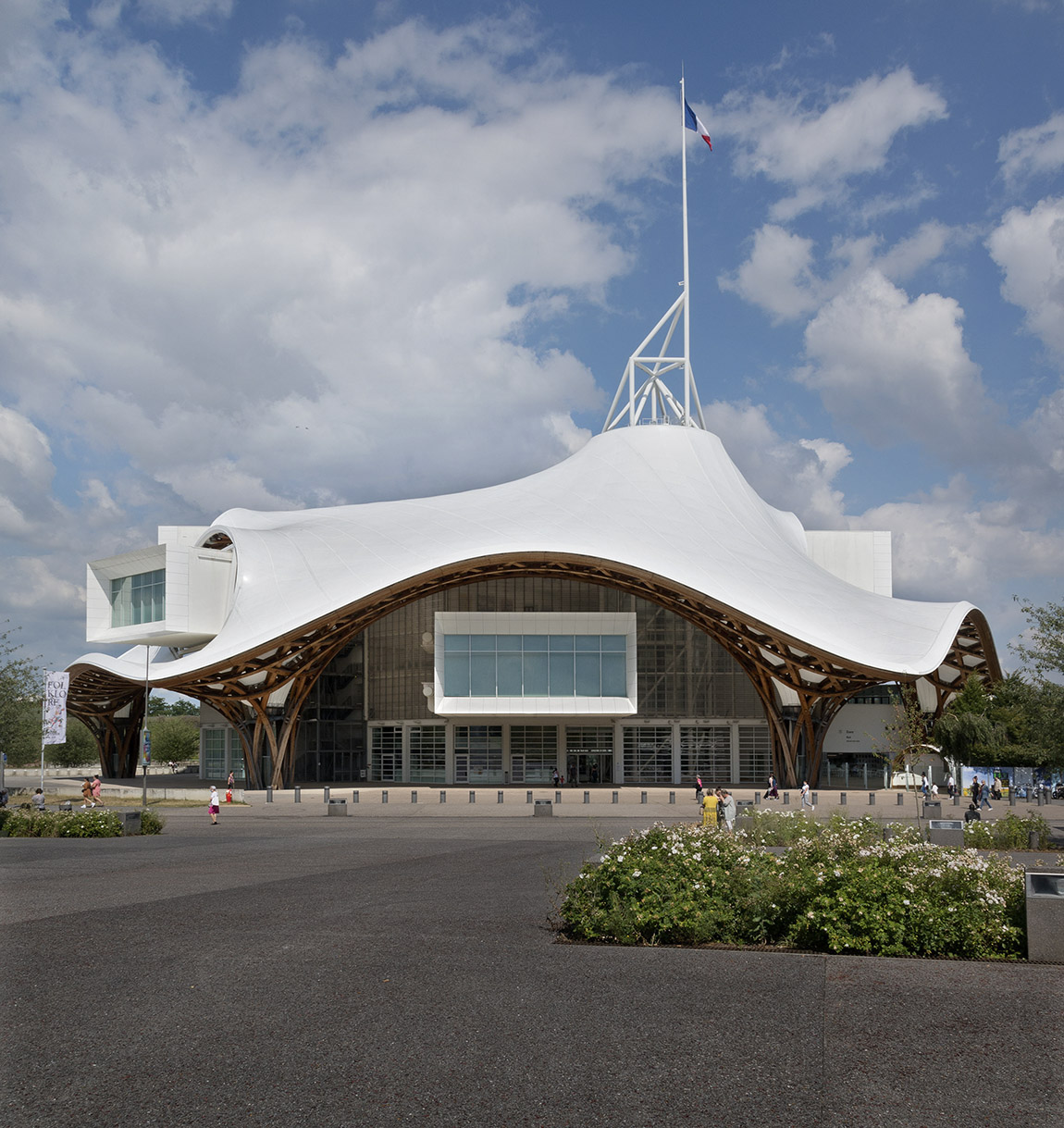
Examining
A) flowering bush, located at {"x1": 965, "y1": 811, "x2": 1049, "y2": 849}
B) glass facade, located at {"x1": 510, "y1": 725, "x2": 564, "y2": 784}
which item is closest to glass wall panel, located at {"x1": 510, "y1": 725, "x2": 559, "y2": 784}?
glass facade, located at {"x1": 510, "y1": 725, "x2": 564, "y2": 784}

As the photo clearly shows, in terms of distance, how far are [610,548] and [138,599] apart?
24.9m

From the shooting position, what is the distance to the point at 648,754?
2221 inches

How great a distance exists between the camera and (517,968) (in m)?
9.45

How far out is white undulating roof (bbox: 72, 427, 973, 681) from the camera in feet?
144

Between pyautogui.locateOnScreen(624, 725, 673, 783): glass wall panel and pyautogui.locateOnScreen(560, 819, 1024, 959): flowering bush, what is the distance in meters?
44.7

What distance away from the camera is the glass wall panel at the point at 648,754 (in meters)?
56.1

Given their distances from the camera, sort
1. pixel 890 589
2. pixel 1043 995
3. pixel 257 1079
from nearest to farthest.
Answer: pixel 257 1079 < pixel 1043 995 < pixel 890 589

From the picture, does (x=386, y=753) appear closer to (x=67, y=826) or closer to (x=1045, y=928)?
(x=67, y=826)

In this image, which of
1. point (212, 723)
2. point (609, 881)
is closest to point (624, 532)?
point (212, 723)

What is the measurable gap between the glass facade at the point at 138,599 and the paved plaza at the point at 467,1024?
132 feet

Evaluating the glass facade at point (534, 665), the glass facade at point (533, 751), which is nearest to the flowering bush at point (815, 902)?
the glass facade at point (534, 665)

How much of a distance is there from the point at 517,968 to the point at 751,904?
Result: 2808mm

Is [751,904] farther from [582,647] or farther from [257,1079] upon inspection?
[582,647]

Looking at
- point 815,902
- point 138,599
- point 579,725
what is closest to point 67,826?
point 815,902
